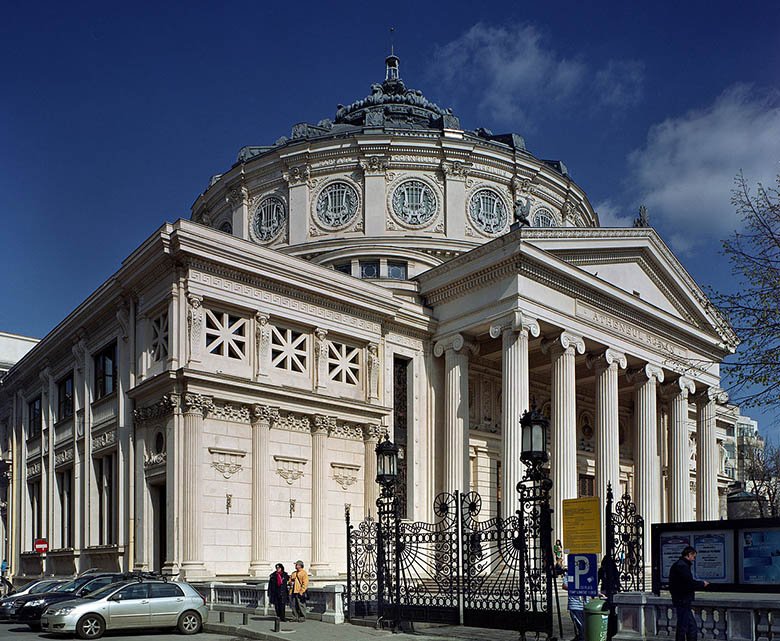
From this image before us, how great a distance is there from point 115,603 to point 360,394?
630 inches

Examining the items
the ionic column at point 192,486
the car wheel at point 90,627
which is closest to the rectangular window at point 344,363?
the ionic column at point 192,486

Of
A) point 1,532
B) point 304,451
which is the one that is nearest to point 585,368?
point 304,451

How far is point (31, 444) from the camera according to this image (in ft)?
151

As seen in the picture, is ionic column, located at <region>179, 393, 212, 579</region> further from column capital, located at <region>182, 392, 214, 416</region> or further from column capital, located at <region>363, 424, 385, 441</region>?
column capital, located at <region>363, 424, 385, 441</region>

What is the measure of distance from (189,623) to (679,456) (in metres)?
28.5

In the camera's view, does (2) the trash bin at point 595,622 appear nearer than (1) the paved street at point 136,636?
Yes

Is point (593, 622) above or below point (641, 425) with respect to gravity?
below

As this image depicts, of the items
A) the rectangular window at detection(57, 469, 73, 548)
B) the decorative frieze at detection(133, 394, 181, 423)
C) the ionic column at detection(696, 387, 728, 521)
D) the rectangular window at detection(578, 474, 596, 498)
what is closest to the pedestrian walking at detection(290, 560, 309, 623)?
the decorative frieze at detection(133, 394, 181, 423)

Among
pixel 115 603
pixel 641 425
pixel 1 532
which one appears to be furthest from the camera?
pixel 1 532

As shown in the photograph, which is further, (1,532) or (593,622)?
(1,532)

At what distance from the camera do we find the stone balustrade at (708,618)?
14.6 meters

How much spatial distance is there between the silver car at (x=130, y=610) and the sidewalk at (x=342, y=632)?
86cm

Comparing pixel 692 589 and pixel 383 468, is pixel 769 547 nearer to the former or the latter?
pixel 692 589

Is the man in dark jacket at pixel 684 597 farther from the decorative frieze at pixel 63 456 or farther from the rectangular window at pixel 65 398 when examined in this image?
the rectangular window at pixel 65 398
